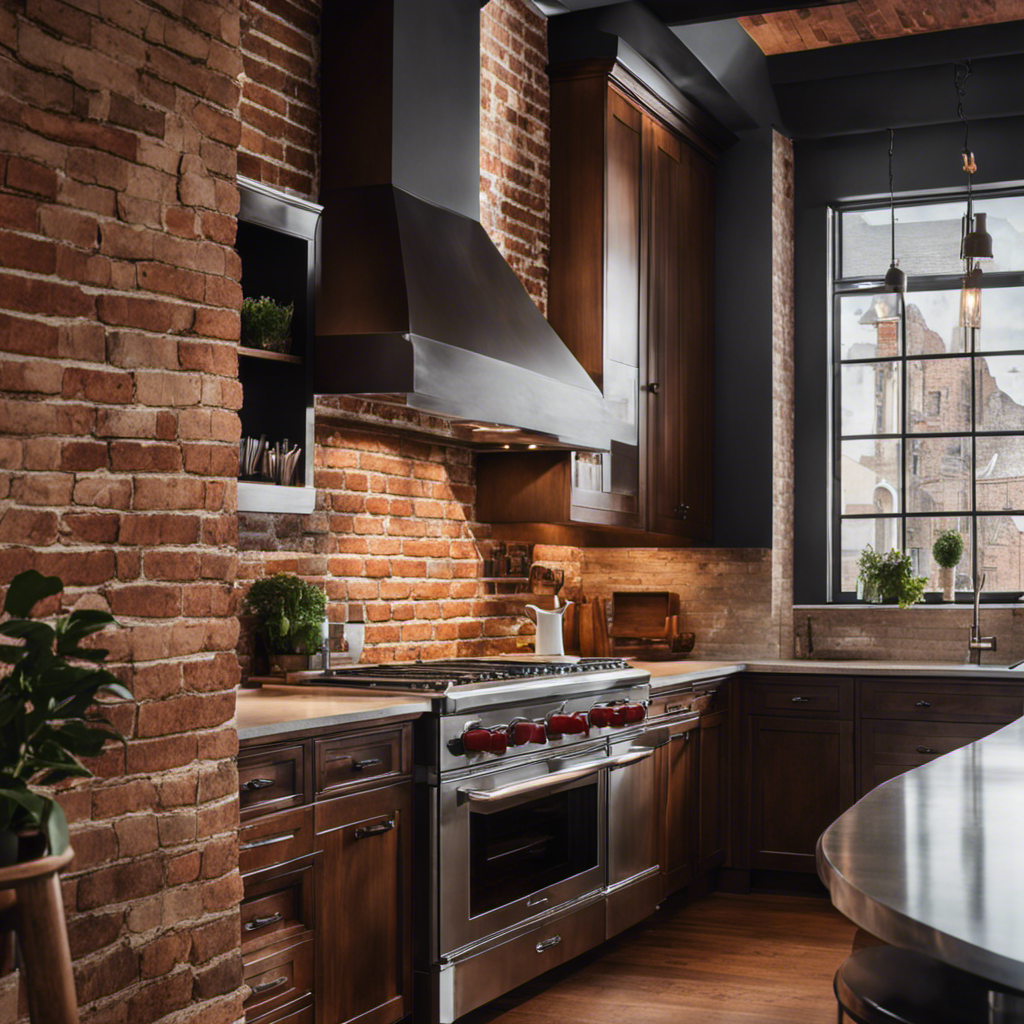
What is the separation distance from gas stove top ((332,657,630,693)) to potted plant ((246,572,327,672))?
13 cm

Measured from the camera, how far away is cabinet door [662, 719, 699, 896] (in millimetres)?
4609

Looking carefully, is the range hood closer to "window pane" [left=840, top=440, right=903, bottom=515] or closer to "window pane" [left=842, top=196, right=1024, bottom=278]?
"window pane" [left=840, top=440, right=903, bottom=515]

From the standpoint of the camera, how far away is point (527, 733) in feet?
11.4

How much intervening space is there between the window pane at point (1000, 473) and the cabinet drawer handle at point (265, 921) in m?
4.29

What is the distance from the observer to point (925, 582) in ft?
18.8

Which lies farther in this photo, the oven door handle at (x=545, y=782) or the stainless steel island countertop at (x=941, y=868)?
the oven door handle at (x=545, y=782)

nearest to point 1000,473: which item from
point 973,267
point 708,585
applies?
point 973,267

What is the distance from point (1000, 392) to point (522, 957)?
149 inches

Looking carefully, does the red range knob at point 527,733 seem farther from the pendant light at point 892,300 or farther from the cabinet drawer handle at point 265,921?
the pendant light at point 892,300

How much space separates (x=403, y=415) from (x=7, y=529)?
2.24 metres

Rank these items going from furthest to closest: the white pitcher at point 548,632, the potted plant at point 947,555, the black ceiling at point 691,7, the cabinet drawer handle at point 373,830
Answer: the potted plant at point 947,555 < the black ceiling at point 691,7 < the white pitcher at point 548,632 < the cabinet drawer handle at point 373,830

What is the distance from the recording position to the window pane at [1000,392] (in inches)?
233

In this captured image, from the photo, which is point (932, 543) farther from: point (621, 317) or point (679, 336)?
point (621, 317)

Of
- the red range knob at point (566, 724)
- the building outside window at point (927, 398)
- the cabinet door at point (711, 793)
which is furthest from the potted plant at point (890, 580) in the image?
the red range knob at point (566, 724)
